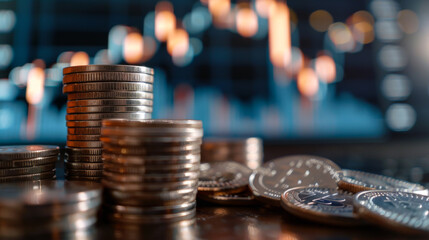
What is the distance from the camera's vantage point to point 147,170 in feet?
2.54

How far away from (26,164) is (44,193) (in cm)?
25

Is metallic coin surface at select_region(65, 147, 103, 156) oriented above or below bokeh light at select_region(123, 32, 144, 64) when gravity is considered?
below

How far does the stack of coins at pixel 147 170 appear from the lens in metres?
0.77

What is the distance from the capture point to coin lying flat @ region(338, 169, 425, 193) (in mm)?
951

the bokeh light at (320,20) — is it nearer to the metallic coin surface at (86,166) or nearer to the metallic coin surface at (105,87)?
the metallic coin surface at (105,87)

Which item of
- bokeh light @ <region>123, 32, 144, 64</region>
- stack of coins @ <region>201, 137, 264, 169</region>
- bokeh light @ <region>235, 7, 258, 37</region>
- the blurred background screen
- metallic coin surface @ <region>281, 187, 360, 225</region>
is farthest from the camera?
bokeh light @ <region>235, 7, 258, 37</region>

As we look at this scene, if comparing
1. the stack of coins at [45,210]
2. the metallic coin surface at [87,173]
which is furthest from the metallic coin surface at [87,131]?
the stack of coins at [45,210]

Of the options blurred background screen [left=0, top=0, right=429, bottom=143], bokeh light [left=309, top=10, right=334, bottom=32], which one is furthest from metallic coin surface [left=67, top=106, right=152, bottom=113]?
bokeh light [left=309, top=10, right=334, bottom=32]

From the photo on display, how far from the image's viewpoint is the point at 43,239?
2.09 feet

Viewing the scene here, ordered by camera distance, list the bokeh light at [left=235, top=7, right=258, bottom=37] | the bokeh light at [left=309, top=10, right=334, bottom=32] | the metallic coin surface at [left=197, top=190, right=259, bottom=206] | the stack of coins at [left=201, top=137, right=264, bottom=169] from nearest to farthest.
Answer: the metallic coin surface at [left=197, top=190, right=259, bottom=206] < the stack of coins at [left=201, top=137, right=264, bottom=169] < the bokeh light at [left=235, top=7, right=258, bottom=37] < the bokeh light at [left=309, top=10, right=334, bottom=32]

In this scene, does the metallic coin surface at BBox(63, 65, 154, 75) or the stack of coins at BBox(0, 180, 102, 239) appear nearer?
the stack of coins at BBox(0, 180, 102, 239)

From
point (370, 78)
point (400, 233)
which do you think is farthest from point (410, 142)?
point (400, 233)

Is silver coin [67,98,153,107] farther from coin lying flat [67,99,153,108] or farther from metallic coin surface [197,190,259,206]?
metallic coin surface [197,190,259,206]

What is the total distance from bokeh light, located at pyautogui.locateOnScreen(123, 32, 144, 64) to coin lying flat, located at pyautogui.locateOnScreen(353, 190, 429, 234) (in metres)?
3.70
